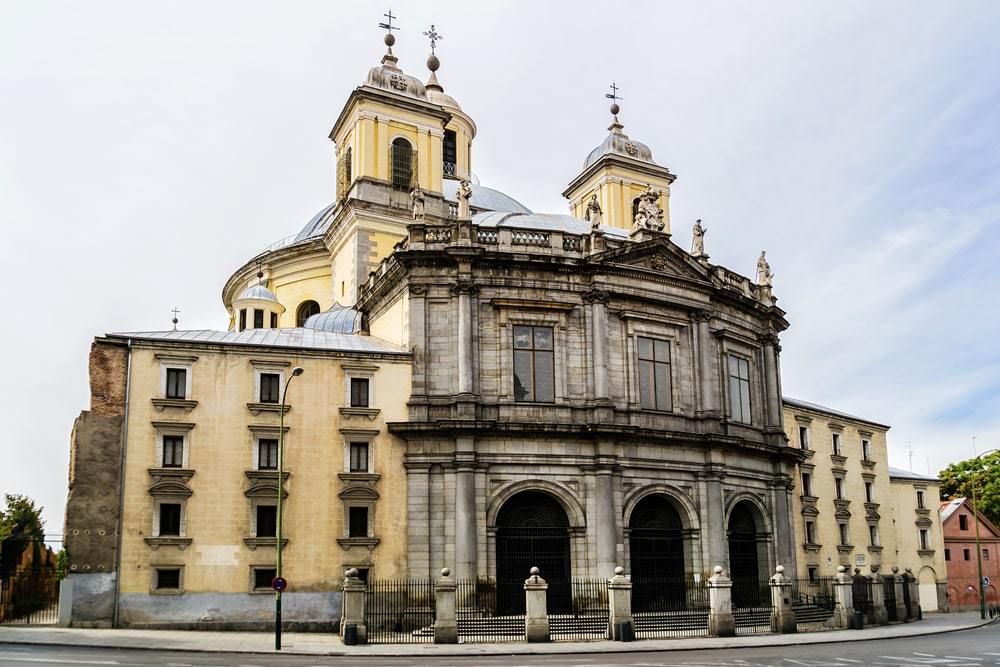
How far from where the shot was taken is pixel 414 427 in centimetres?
3759

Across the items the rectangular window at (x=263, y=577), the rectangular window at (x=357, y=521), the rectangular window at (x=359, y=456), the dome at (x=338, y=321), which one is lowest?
the rectangular window at (x=263, y=577)

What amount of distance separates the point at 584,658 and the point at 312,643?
9134 millimetres

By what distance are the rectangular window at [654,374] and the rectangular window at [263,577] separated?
52.1 ft

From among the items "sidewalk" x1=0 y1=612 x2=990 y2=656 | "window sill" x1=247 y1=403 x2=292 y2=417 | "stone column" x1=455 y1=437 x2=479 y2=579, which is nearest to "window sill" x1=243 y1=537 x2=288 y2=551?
"sidewalk" x1=0 y1=612 x2=990 y2=656

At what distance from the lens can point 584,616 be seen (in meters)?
36.3

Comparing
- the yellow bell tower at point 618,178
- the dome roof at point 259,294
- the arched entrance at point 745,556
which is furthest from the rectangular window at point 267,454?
the yellow bell tower at point 618,178

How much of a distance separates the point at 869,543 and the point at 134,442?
40.8 m

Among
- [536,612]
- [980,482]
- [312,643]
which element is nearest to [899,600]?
[536,612]

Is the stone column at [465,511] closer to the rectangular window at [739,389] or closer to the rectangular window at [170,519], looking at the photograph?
the rectangular window at [170,519]

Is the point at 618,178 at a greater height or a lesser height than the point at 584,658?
greater

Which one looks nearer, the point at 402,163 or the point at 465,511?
the point at 465,511

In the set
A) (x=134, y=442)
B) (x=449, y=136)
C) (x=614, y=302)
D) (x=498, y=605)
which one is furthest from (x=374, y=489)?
(x=449, y=136)

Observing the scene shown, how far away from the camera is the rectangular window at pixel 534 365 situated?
131ft

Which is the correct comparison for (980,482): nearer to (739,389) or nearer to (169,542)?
(739,389)
